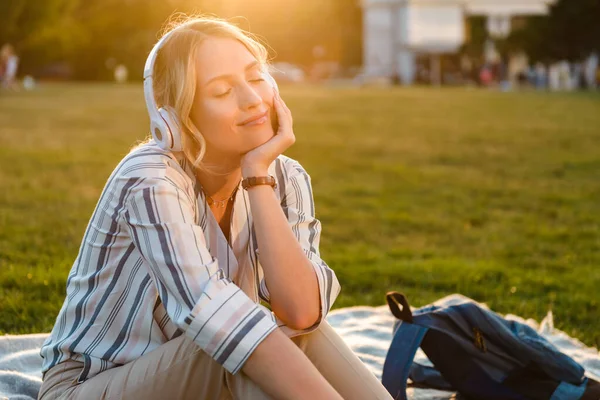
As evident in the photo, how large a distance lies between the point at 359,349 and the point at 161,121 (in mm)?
1865

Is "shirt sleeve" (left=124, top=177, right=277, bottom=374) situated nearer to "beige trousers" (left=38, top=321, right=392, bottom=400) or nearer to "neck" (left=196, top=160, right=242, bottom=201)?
"beige trousers" (left=38, top=321, right=392, bottom=400)

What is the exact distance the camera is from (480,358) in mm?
3307

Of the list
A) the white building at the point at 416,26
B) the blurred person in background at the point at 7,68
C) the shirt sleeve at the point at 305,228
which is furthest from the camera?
the white building at the point at 416,26

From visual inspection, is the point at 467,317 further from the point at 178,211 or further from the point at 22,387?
the point at 22,387

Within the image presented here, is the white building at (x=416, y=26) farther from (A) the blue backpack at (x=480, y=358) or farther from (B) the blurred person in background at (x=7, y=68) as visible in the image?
(A) the blue backpack at (x=480, y=358)

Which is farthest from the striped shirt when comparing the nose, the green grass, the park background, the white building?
the white building

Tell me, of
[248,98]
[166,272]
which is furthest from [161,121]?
[166,272]

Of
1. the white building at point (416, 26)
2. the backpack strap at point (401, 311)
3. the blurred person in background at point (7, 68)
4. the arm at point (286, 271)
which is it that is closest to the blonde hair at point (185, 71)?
the arm at point (286, 271)

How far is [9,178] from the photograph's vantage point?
902 centimetres

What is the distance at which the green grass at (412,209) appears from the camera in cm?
496

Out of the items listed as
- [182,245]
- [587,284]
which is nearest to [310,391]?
[182,245]

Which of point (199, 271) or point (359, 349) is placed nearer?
point (199, 271)

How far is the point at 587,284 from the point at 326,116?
15131 mm

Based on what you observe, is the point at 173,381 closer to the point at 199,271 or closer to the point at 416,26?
the point at 199,271
